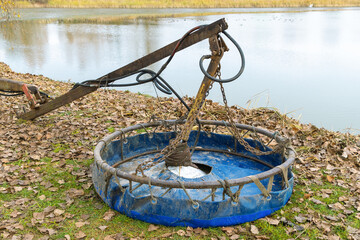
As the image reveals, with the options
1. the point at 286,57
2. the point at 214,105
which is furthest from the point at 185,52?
the point at 214,105

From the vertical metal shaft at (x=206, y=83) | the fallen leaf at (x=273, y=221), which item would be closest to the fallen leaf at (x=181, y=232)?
the fallen leaf at (x=273, y=221)

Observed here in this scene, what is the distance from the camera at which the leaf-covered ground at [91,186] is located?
12.5 feet

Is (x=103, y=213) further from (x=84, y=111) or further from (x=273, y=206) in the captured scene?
(x=84, y=111)

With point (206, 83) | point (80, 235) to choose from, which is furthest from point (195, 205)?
point (206, 83)

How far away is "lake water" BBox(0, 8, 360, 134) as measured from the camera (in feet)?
36.8

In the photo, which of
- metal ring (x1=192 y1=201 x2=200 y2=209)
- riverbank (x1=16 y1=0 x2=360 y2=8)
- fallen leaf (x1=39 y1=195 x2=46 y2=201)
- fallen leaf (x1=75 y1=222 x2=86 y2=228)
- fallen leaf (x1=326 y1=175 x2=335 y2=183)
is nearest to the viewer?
metal ring (x1=192 y1=201 x2=200 y2=209)

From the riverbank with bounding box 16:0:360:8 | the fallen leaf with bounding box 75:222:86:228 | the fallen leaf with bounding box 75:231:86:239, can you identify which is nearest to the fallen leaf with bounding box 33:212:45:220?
the fallen leaf with bounding box 75:222:86:228

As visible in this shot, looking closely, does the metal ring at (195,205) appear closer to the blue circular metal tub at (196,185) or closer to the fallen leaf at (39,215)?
the blue circular metal tub at (196,185)

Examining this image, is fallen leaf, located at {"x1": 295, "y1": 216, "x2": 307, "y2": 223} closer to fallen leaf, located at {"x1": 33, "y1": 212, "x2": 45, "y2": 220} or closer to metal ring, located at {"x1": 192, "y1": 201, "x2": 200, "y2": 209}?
metal ring, located at {"x1": 192, "y1": 201, "x2": 200, "y2": 209}

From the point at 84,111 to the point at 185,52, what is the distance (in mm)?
10419

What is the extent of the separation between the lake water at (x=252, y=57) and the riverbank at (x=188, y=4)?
7624 millimetres

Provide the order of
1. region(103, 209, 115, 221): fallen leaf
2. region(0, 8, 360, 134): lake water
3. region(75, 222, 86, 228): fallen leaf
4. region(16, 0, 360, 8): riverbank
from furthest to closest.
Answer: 1. region(16, 0, 360, 8): riverbank
2. region(0, 8, 360, 134): lake water
3. region(103, 209, 115, 221): fallen leaf
4. region(75, 222, 86, 228): fallen leaf

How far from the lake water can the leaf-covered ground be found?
2.12 metres

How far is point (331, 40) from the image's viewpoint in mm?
19234
